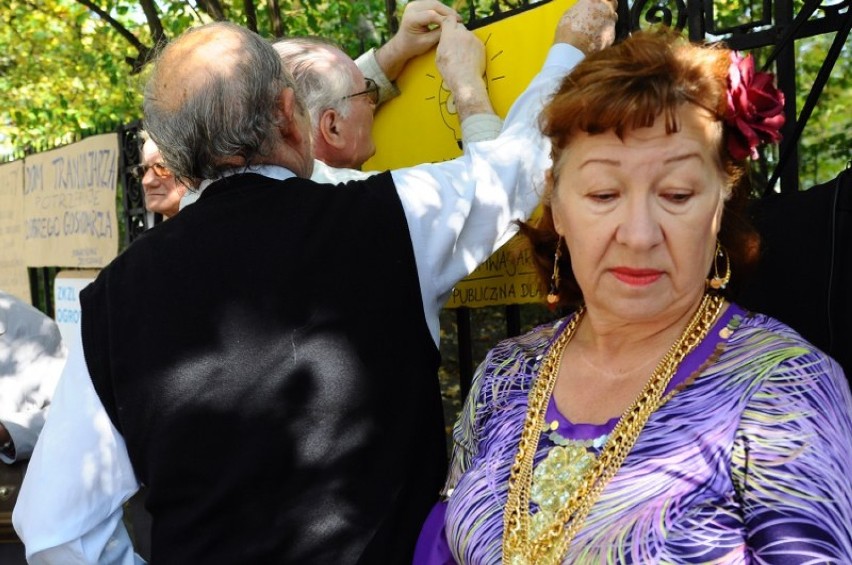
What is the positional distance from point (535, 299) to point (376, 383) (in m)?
0.80

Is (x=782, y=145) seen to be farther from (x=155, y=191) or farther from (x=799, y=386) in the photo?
(x=155, y=191)

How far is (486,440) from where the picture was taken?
2.11 metres

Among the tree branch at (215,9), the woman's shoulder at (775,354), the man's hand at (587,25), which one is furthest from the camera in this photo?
the tree branch at (215,9)

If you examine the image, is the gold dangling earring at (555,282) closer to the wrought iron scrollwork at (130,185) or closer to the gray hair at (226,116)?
the gray hair at (226,116)

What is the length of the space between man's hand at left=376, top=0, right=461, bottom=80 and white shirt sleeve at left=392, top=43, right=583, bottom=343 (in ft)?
1.73

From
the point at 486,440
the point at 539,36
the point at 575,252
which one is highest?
the point at 539,36

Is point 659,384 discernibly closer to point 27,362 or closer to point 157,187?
point 157,187

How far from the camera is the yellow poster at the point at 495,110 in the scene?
2799 millimetres

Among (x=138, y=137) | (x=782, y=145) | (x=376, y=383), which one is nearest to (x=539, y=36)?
(x=782, y=145)

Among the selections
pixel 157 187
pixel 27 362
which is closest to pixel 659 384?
pixel 157 187

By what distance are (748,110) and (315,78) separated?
4.30ft

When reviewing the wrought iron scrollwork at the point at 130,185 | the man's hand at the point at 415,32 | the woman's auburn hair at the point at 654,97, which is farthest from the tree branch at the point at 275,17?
the woman's auburn hair at the point at 654,97

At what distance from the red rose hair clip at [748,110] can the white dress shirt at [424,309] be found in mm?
519

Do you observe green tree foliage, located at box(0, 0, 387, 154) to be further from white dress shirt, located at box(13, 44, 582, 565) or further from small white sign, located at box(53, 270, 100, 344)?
white dress shirt, located at box(13, 44, 582, 565)
